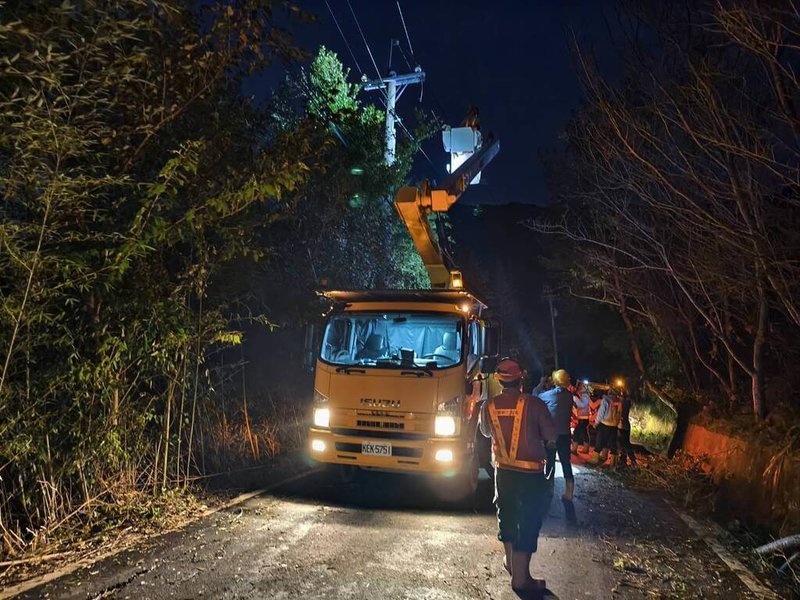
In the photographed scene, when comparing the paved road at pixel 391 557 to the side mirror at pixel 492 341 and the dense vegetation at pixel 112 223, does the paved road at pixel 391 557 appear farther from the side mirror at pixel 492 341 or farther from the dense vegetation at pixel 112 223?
the side mirror at pixel 492 341

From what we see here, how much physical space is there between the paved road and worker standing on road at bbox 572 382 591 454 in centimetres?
553

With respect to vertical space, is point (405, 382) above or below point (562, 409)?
above

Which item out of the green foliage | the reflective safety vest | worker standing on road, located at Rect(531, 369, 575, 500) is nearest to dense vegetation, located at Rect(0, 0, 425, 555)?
the green foliage

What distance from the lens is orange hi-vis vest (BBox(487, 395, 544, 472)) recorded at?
4703 mm

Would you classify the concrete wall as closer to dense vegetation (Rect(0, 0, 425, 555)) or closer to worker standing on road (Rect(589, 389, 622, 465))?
worker standing on road (Rect(589, 389, 622, 465))

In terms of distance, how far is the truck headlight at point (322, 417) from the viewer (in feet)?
23.8

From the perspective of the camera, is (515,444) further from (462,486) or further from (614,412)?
(614,412)

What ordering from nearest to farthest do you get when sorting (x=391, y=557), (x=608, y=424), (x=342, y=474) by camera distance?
(x=391, y=557) → (x=342, y=474) → (x=608, y=424)

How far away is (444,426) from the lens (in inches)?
269

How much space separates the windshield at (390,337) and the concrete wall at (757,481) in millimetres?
3940

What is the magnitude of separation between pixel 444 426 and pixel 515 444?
7.10 feet

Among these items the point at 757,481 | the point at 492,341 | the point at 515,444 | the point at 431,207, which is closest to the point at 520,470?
the point at 515,444

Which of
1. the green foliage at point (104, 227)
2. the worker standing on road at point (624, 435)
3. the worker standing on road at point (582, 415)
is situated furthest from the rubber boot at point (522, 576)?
the worker standing on road at point (582, 415)

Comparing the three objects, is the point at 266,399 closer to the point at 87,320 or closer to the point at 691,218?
the point at 87,320
